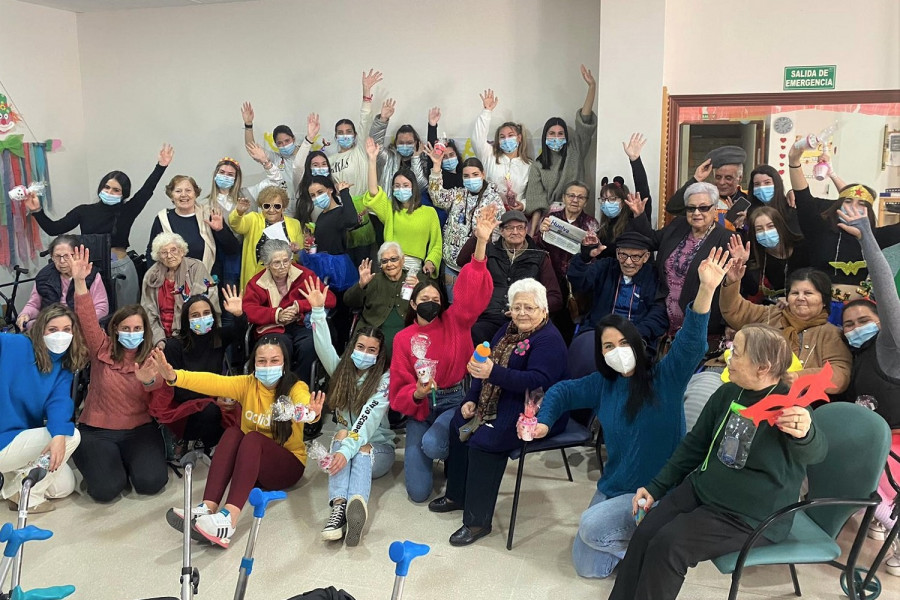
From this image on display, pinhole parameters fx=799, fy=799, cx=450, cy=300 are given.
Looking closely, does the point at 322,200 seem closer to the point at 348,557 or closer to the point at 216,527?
the point at 216,527

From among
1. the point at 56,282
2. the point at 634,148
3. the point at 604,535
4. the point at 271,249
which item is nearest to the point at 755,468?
the point at 604,535

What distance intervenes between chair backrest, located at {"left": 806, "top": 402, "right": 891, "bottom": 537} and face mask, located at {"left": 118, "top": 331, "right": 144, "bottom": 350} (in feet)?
10.7

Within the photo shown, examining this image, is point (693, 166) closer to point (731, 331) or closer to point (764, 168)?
point (764, 168)

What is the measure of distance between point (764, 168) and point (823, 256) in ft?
2.06

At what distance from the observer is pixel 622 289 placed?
15.0ft

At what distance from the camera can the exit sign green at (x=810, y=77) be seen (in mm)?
5469

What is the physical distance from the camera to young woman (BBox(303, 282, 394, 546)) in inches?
149

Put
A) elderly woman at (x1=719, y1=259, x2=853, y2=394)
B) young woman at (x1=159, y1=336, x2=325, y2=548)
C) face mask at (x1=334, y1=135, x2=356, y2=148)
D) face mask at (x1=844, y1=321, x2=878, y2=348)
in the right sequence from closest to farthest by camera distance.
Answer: face mask at (x1=844, y1=321, x2=878, y2=348) < elderly woman at (x1=719, y1=259, x2=853, y2=394) < young woman at (x1=159, y1=336, x2=325, y2=548) < face mask at (x1=334, y1=135, x2=356, y2=148)

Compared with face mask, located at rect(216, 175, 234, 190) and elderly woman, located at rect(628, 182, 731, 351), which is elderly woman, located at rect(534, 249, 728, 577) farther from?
face mask, located at rect(216, 175, 234, 190)

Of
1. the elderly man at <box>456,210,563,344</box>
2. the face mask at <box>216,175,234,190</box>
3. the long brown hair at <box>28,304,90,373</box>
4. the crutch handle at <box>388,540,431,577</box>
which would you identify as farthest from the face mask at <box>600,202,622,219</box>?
the crutch handle at <box>388,540,431,577</box>

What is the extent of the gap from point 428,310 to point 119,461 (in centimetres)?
183

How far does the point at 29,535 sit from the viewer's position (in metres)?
2.09

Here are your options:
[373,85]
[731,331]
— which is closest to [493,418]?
[731,331]

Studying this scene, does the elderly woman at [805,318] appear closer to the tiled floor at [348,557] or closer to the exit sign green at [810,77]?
the tiled floor at [348,557]
